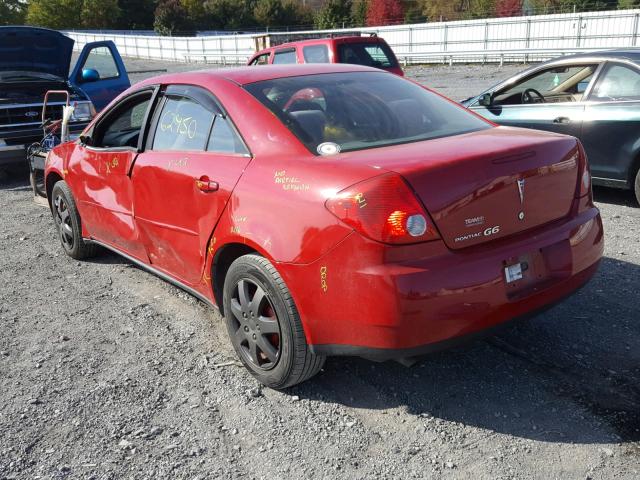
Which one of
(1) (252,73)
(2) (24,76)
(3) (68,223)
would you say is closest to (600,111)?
(1) (252,73)

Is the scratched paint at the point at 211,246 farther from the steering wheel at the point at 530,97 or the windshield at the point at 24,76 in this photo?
the windshield at the point at 24,76

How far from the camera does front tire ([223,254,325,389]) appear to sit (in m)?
3.07

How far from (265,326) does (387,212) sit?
99cm

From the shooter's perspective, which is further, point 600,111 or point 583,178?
point 600,111

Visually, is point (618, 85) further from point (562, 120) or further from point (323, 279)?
point (323, 279)

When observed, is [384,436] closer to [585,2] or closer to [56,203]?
[56,203]

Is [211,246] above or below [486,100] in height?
below

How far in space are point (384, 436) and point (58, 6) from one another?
72714 mm

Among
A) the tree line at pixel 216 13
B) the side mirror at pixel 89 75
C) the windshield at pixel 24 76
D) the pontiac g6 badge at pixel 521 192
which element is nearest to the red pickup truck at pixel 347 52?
the side mirror at pixel 89 75

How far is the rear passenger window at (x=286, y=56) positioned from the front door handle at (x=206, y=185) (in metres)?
8.95

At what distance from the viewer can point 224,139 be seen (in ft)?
11.7

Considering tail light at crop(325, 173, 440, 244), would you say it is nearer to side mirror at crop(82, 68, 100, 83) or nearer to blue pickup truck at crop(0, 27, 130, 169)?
blue pickup truck at crop(0, 27, 130, 169)

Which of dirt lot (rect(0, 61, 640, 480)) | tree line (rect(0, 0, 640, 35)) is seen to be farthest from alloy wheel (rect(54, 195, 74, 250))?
tree line (rect(0, 0, 640, 35))

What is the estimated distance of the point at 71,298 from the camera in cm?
486
